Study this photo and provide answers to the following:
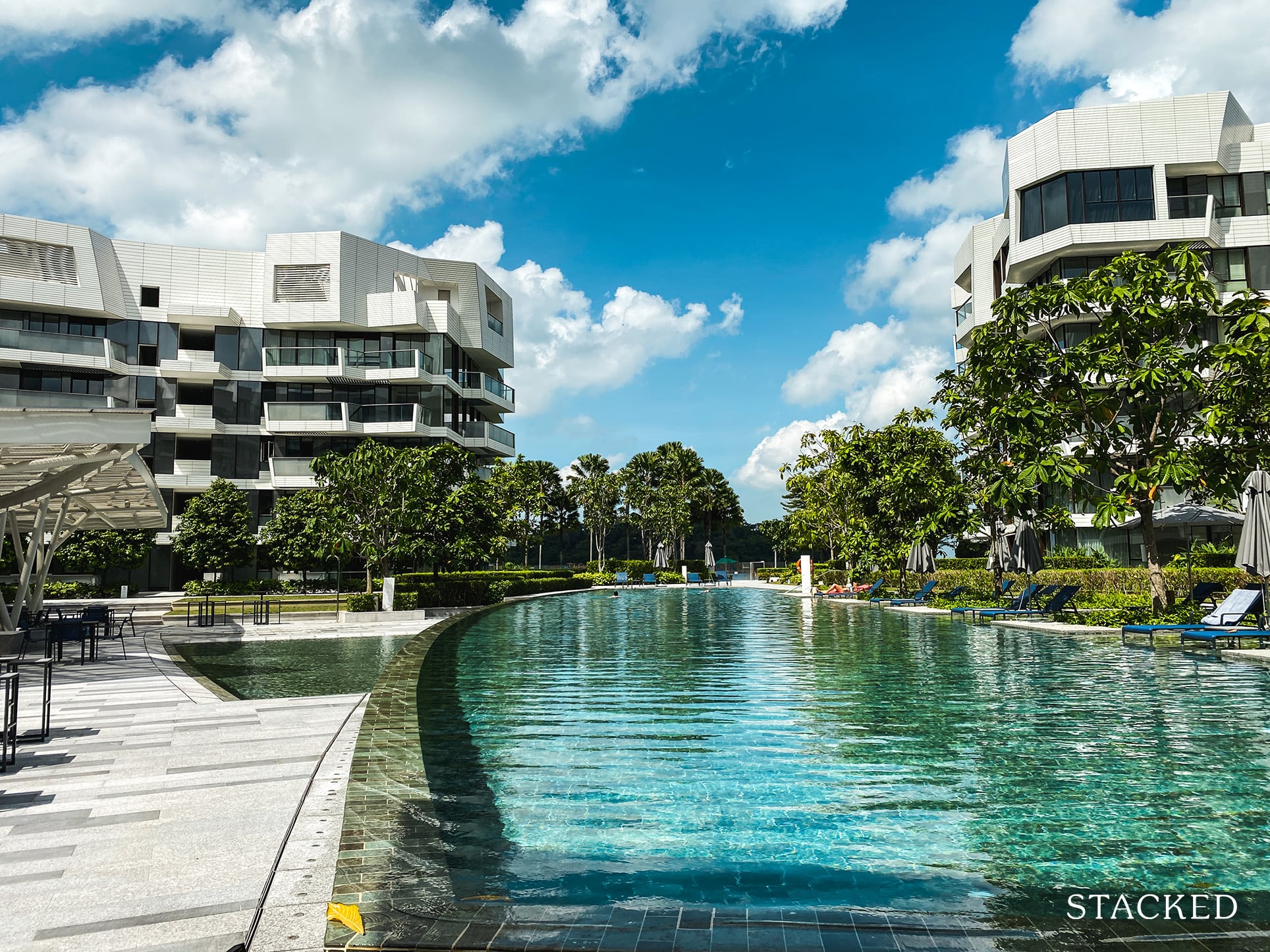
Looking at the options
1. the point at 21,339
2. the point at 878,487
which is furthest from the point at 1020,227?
the point at 21,339

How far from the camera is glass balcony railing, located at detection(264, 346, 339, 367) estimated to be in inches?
1730

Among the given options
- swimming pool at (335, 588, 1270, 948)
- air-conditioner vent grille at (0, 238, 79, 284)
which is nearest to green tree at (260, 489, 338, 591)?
air-conditioner vent grille at (0, 238, 79, 284)

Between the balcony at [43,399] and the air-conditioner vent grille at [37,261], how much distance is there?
577 cm

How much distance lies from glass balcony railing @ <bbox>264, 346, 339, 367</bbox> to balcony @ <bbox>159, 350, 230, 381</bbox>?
98.0 inches

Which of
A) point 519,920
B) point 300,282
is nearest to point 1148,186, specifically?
point 519,920

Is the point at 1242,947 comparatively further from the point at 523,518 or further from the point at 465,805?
the point at 523,518

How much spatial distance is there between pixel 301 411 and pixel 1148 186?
1631 inches

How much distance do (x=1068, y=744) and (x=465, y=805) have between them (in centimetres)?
501

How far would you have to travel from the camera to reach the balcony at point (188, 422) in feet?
142

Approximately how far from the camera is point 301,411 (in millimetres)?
43031

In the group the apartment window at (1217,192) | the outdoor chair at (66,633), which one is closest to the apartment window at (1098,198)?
the apartment window at (1217,192)

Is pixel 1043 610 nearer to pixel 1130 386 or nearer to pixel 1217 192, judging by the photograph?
pixel 1130 386

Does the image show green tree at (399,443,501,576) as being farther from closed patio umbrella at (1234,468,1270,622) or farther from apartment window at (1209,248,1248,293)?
apartment window at (1209,248,1248,293)

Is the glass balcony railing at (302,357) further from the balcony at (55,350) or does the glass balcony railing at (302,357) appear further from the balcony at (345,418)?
the balcony at (55,350)
